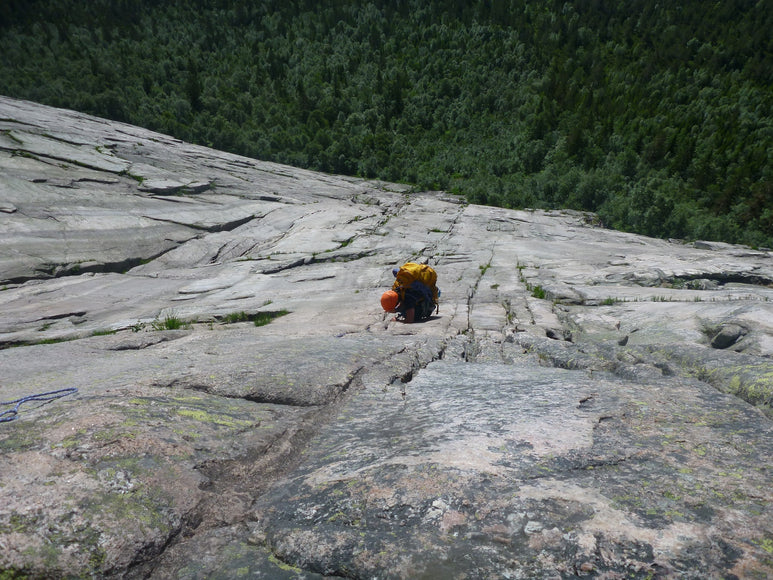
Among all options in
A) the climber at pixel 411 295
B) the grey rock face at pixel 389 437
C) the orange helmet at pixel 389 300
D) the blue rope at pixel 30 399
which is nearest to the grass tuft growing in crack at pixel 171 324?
the grey rock face at pixel 389 437

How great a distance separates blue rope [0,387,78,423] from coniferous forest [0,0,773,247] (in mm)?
31989

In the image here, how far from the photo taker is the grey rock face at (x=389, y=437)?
2531 mm

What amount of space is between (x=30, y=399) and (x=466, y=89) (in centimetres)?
6885

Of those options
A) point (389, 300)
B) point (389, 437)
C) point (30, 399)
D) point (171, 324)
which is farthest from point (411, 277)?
point (30, 399)

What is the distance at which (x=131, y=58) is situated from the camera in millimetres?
57969

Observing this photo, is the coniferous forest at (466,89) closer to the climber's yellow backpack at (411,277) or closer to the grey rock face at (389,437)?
the climber's yellow backpack at (411,277)

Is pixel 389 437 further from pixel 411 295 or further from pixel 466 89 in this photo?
pixel 466 89

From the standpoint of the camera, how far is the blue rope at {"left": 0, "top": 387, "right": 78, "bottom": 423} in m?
3.80

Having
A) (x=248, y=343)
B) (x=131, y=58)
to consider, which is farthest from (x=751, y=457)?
(x=131, y=58)

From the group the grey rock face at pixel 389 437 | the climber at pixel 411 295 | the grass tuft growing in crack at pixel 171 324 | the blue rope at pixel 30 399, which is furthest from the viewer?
the climber at pixel 411 295

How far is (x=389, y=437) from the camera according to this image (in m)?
4.02

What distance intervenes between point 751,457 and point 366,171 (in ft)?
142

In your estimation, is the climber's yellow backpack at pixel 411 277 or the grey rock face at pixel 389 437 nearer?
the grey rock face at pixel 389 437

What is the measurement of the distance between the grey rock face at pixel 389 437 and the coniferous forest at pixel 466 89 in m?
26.3
